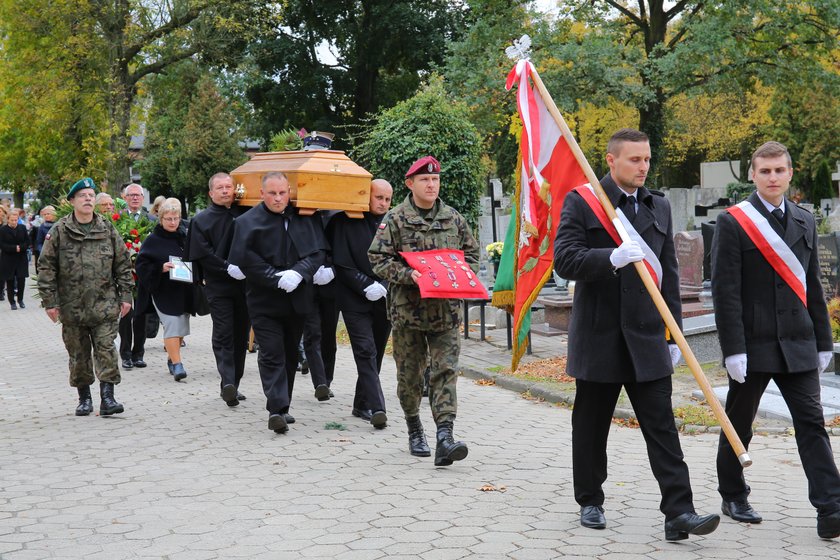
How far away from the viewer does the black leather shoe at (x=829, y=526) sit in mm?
5000

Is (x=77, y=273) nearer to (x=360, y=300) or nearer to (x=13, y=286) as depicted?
(x=360, y=300)

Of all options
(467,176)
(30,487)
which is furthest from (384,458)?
(467,176)

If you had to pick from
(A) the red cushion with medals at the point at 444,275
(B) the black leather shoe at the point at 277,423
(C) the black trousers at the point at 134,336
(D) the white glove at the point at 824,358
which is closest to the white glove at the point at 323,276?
(B) the black leather shoe at the point at 277,423

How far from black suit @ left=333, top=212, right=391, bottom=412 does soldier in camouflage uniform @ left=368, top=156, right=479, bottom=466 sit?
40.9 inches

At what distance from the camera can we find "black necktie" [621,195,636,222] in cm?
521

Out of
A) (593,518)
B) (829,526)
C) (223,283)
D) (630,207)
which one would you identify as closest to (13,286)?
(223,283)

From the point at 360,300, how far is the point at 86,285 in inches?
89.9

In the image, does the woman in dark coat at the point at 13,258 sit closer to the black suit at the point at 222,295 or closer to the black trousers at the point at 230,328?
the black suit at the point at 222,295

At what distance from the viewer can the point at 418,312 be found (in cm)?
702

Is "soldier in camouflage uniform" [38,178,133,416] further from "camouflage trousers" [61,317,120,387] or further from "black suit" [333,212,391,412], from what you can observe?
"black suit" [333,212,391,412]

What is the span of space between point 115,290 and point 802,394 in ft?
19.1

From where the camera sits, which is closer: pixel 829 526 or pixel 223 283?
pixel 829 526

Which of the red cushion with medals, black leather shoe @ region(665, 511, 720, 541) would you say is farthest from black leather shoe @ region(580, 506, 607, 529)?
the red cushion with medals

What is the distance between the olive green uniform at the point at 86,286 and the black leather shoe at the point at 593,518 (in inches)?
193
